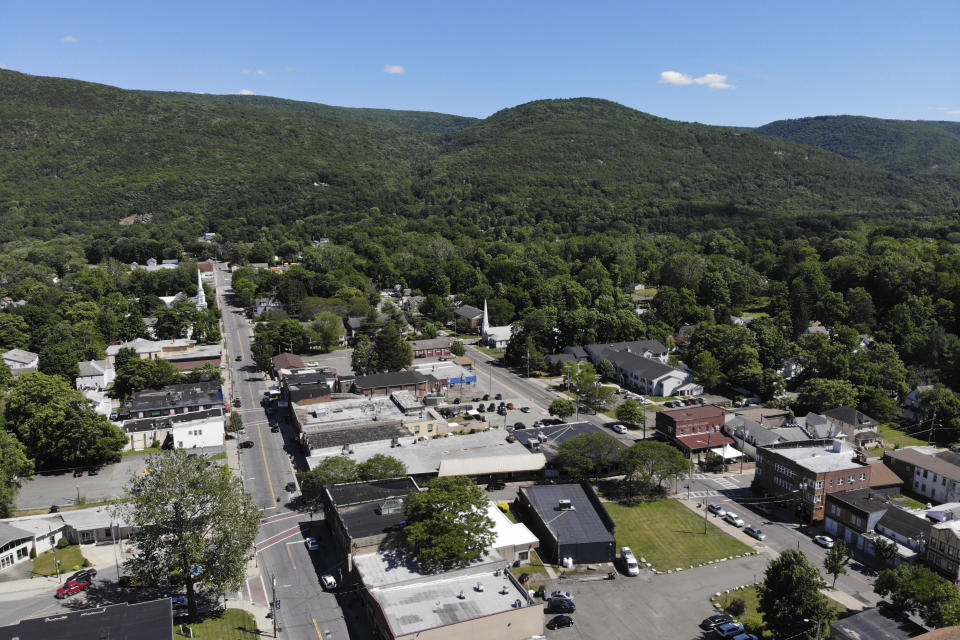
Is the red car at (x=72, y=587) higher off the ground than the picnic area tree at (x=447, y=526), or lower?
lower

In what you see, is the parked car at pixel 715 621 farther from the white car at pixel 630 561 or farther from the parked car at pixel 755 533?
the parked car at pixel 755 533

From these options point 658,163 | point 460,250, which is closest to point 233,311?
point 460,250

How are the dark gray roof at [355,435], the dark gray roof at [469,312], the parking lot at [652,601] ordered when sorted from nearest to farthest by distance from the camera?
the parking lot at [652,601], the dark gray roof at [355,435], the dark gray roof at [469,312]

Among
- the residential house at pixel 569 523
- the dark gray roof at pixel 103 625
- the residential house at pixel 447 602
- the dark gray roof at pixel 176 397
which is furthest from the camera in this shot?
the dark gray roof at pixel 176 397

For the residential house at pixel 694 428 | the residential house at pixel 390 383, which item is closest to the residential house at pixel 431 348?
the residential house at pixel 390 383

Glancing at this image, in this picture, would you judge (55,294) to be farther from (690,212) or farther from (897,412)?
(690,212)

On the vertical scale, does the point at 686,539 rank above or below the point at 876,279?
below

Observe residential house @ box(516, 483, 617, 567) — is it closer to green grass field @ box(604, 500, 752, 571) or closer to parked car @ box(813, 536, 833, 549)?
green grass field @ box(604, 500, 752, 571)

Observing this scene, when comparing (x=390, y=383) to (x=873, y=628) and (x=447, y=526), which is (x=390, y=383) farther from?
(x=873, y=628)
